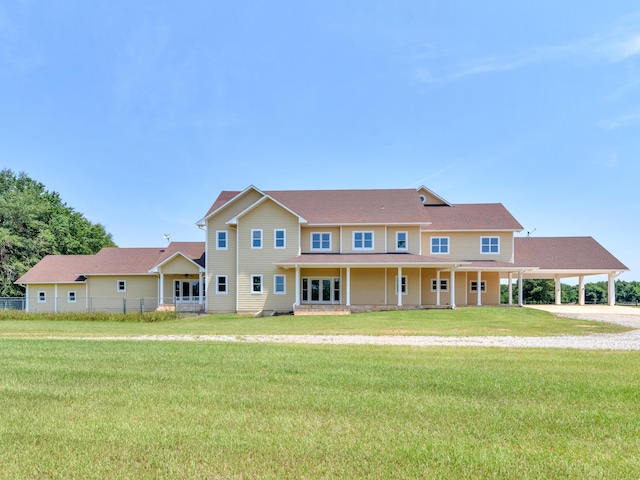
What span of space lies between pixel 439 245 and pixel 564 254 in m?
11.1

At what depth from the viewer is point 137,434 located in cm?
499

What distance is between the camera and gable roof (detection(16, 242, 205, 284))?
38406 mm

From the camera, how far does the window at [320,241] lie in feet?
111

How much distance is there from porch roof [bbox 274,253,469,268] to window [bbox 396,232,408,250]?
28.1 inches

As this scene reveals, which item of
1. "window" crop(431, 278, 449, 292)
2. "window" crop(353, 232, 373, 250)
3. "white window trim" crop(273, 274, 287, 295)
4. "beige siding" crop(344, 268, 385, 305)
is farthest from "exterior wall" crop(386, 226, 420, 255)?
"white window trim" crop(273, 274, 287, 295)

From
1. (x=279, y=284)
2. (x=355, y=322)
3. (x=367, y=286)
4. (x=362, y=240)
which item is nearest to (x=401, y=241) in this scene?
(x=362, y=240)

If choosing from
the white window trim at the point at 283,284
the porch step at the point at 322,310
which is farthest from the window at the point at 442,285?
the white window trim at the point at 283,284

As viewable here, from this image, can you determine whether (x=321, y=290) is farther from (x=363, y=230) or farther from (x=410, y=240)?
(x=410, y=240)

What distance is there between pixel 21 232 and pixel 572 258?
55.7 metres

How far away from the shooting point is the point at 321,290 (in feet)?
110

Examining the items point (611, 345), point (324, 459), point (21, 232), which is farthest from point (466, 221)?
point (21, 232)

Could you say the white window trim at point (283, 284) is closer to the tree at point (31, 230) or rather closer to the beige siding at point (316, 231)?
the beige siding at point (316, 231)

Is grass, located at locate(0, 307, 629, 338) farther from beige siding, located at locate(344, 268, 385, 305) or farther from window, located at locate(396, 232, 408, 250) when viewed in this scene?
window, located at locate(396, 232, 408, 250)

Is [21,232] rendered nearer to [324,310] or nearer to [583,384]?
[324,310]
